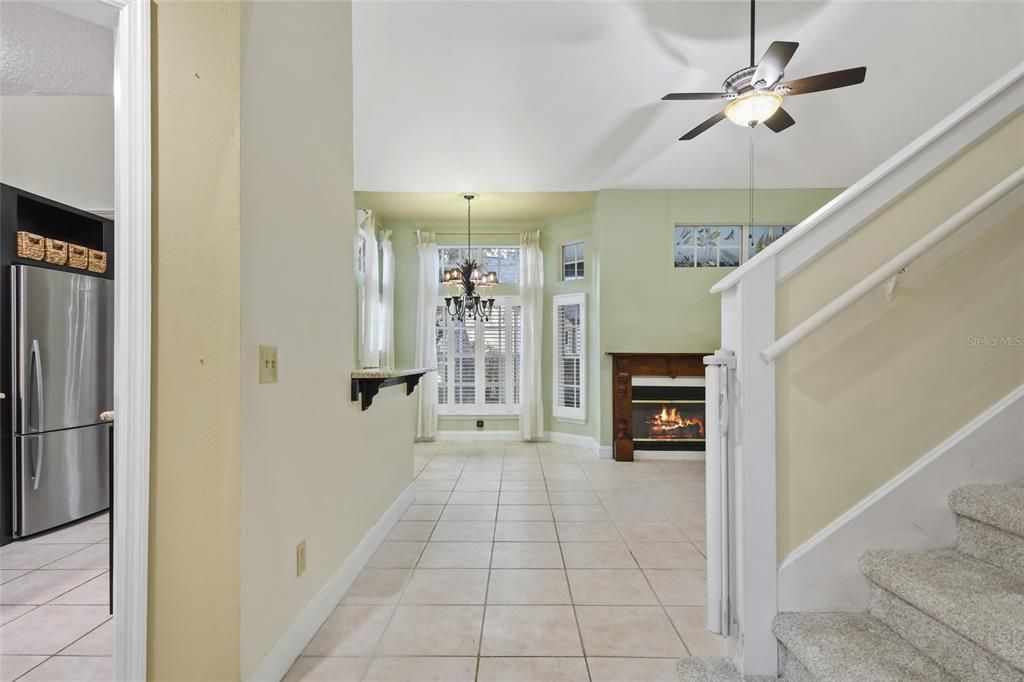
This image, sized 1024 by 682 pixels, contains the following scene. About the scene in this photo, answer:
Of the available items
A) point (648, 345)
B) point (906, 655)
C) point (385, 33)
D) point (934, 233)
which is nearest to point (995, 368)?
point (934, 233)

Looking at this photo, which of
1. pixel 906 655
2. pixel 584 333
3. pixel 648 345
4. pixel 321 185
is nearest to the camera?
pixel 906 655

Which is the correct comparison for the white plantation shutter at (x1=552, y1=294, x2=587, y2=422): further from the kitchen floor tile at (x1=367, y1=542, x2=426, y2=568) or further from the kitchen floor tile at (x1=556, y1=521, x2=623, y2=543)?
the kitchen floor tile at (x1=367, y1=542, x2=426, y2=568)

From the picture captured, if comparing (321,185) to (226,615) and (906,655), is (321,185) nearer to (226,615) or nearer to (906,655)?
(226,615)

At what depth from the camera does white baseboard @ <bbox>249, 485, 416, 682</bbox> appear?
1.62 metres

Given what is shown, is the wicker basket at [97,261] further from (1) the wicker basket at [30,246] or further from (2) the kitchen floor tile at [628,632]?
(2) the kitchen floor tile at [628,632]

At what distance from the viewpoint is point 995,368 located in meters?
1.60

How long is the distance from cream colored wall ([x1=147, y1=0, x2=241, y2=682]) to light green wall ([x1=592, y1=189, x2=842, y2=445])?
470cm

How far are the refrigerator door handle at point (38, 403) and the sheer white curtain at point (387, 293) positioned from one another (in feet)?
11.9

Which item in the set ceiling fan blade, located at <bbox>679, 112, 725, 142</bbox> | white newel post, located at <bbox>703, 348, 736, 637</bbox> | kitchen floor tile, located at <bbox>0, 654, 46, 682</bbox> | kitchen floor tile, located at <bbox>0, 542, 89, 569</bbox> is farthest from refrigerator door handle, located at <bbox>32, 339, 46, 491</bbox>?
ceiling fan blade, located at <bbox>679, 112, 725, 142</bbox>

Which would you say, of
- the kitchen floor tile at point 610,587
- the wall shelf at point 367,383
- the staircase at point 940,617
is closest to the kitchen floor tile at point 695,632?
the kitchen floor tile at point 610,587

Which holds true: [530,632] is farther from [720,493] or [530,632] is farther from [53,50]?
[53,50]

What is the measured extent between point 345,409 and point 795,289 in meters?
2.04

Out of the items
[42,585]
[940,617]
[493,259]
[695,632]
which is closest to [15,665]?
[42,585]

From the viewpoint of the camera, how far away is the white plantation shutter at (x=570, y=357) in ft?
20.6
